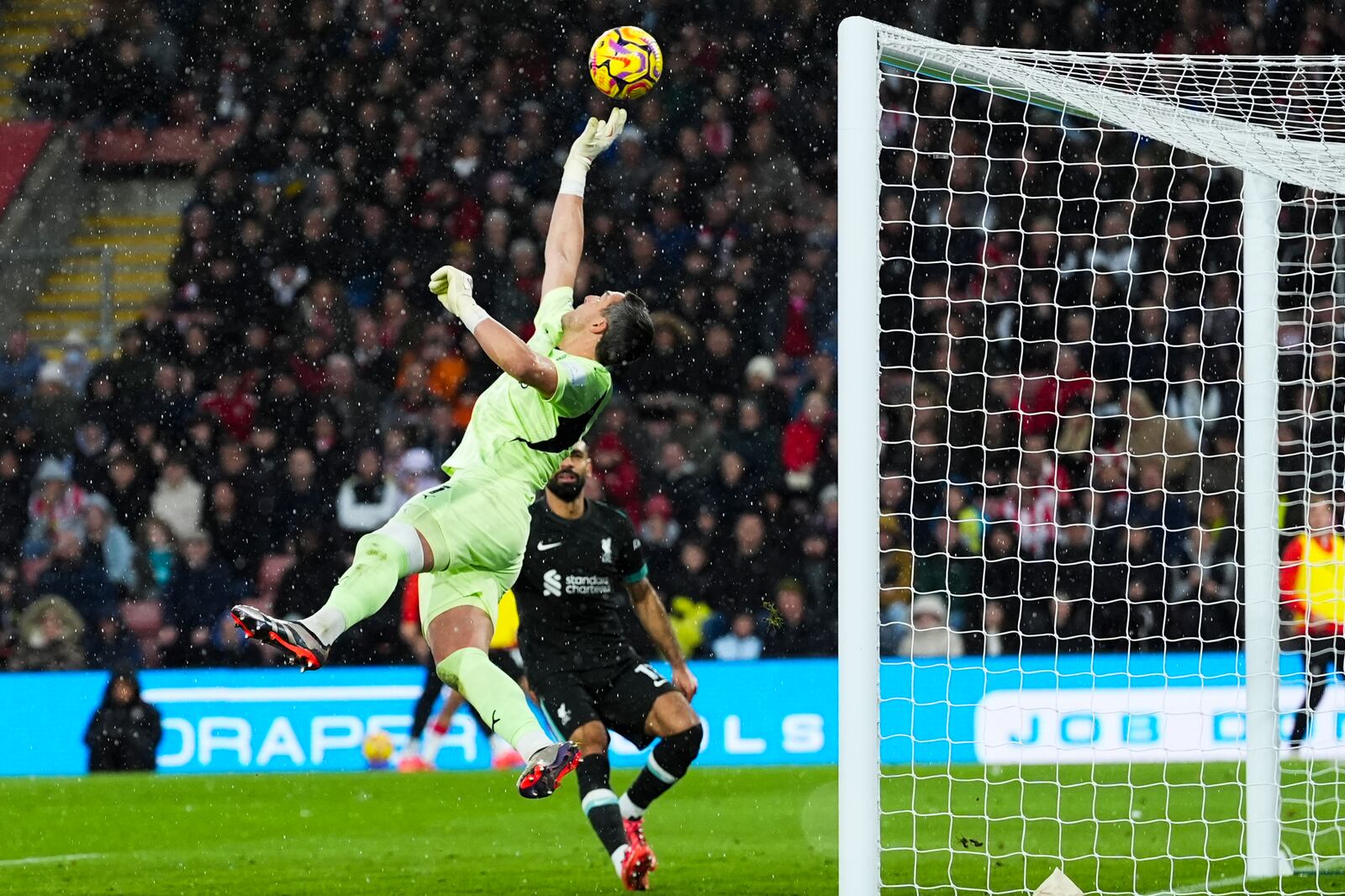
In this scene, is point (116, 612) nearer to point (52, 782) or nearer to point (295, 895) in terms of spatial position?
point (52, 782)

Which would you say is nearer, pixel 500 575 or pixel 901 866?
pixel 500 575

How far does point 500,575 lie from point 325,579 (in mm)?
6809

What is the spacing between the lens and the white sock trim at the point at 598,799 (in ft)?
23.9

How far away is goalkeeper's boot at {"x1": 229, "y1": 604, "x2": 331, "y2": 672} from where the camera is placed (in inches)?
201

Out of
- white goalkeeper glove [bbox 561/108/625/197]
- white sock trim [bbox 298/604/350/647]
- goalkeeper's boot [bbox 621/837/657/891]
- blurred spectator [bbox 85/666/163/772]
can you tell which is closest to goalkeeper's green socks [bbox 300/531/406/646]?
A: white sock trim [bbox 298/604/350/647]

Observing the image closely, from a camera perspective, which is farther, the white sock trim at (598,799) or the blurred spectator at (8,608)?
the blurred spectator at (8,608)

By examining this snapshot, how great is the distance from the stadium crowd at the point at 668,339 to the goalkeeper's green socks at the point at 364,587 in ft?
20.9

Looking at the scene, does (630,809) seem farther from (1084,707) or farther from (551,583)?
(1084,707)

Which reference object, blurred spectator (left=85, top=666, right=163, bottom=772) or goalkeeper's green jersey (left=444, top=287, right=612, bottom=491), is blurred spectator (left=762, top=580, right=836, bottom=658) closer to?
blurred spectator (left=85, top=666, right=163, bottom=772)

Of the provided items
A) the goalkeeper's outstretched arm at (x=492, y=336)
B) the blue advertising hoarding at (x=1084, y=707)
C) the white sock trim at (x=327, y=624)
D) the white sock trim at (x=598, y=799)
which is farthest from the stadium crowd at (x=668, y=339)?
the white sock trim at (x=327, y=624)

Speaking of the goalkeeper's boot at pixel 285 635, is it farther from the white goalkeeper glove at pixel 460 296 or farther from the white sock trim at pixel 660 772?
the white sock trim at pixel 660 772

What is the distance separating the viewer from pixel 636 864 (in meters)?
7.15

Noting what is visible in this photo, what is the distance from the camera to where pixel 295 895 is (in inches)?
289

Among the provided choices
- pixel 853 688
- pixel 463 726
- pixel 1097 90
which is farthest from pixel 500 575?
pixel 463 726
